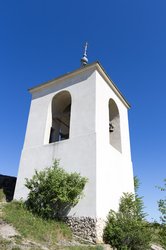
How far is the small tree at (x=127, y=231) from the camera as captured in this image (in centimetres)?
734

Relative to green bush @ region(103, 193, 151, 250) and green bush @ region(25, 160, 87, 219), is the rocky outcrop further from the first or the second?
green bush @ region(25, 160, 87, 219)

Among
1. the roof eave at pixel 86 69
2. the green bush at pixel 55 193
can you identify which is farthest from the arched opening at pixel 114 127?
the green bush at pixel 55 193

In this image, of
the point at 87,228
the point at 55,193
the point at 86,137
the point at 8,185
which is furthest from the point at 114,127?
the point at 8,185

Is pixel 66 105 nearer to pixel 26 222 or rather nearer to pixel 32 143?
pixel 32 143

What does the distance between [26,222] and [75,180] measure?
244 cm

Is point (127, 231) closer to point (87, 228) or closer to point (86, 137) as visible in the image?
point (87, 228)

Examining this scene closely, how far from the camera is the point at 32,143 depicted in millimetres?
11117

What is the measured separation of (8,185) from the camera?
41.8 ft

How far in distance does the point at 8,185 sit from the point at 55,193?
6045 millimetres

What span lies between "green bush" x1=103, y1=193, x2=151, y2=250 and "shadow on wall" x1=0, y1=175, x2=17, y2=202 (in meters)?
5.88

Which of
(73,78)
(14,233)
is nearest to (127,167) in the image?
(73,78)

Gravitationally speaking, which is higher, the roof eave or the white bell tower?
the roof eave

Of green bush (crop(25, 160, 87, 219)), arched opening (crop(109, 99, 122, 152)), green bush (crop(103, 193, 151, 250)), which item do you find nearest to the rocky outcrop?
green bush (crop(103, 193, 151, 250))

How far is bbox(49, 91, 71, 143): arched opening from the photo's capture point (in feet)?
40.1
